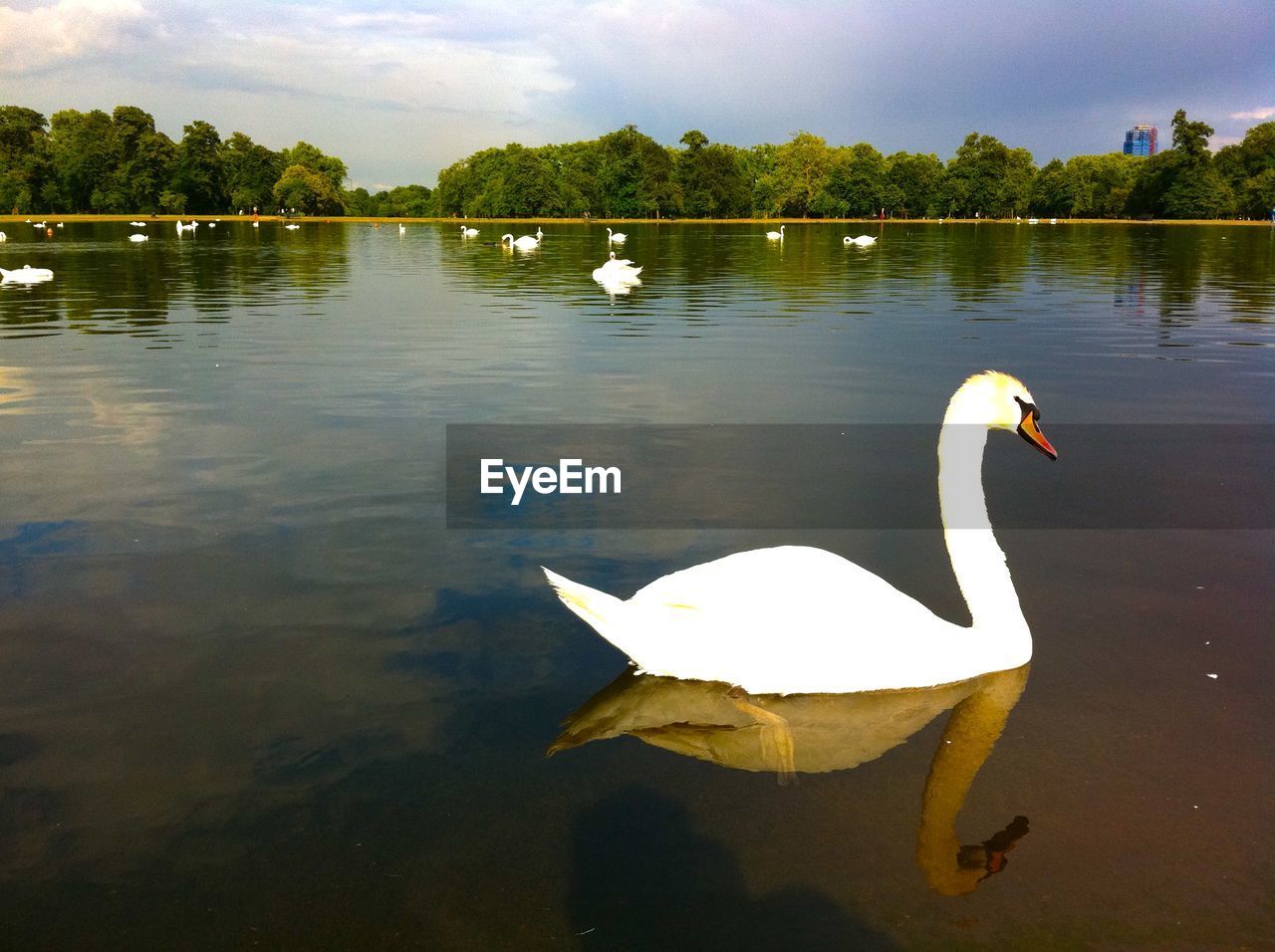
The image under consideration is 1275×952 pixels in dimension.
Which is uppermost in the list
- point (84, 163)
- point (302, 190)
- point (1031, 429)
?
point (84, 163)

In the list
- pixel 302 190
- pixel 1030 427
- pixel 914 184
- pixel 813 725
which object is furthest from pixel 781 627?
pixel 914 184

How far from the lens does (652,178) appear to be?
481ft

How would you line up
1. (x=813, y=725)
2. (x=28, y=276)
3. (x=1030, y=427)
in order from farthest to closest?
(x=28, y=276)
(x=1030, y=427)
(x=813, y=725)

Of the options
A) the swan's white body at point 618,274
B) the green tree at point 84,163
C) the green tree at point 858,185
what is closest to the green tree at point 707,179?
the green tree at point 858,185

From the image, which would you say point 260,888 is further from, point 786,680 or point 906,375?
point 906,375

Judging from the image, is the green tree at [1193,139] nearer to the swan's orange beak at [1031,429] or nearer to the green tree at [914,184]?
the green tree at [914,184]

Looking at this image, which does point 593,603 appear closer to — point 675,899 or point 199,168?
point 675,899

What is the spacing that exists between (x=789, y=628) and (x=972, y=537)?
1.43 m

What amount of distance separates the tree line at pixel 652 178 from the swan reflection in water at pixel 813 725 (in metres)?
145

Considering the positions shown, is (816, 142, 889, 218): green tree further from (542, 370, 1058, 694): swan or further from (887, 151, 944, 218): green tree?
(542, 370, 1058, 694): swan

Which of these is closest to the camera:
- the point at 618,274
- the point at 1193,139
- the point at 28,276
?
the point at 28,276

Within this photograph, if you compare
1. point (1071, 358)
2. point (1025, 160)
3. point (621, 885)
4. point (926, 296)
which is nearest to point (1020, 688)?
point (621, 885)

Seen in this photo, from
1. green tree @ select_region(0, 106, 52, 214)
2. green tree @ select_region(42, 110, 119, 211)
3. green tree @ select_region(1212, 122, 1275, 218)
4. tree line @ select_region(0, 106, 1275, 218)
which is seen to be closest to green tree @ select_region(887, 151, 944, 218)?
tree line @ select_region(0, 106, 1275, 218)

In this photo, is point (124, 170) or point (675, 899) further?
point (124, 170)
